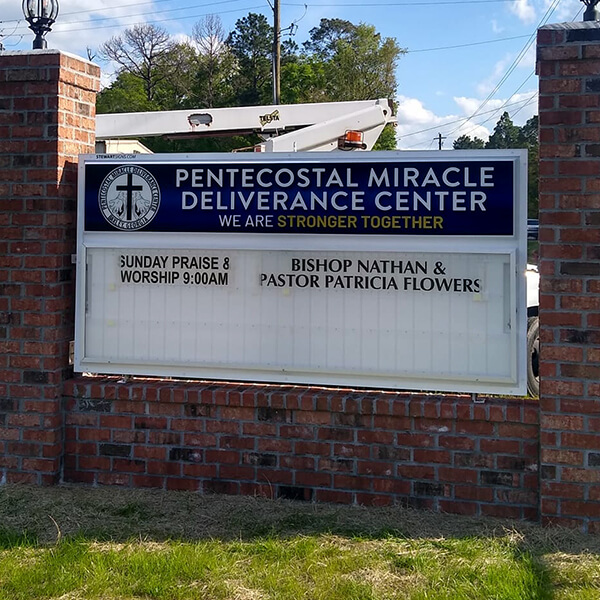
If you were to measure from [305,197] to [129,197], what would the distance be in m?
1.22

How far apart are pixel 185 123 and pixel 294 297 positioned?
7.18m

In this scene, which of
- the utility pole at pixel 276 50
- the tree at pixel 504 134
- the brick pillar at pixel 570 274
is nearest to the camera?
the brick pillar at pixel 570 274

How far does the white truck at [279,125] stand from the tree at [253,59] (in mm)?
35950

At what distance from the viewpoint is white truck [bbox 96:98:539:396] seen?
9906 mm

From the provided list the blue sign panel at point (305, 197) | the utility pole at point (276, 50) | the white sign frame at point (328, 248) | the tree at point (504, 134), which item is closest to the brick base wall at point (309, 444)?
the white sign frame at point (328, 248)

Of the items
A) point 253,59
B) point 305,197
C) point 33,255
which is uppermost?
point 253,59

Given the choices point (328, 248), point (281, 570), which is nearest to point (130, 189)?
point (328, 248)

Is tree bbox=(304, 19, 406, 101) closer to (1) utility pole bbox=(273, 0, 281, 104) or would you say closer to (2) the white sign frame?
(1) utility pole bbox=(273, 0, 281, 104)

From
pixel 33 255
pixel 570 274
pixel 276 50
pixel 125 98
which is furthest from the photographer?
pixel 125 98

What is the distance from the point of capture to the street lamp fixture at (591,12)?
4.72 metres

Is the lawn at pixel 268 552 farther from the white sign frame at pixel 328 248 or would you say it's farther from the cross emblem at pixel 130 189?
the cross emblem at pixel 130 189

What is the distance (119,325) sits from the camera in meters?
5.46

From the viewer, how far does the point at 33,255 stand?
17.7ft

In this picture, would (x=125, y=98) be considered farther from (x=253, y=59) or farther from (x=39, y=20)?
(x=39, y=20)
